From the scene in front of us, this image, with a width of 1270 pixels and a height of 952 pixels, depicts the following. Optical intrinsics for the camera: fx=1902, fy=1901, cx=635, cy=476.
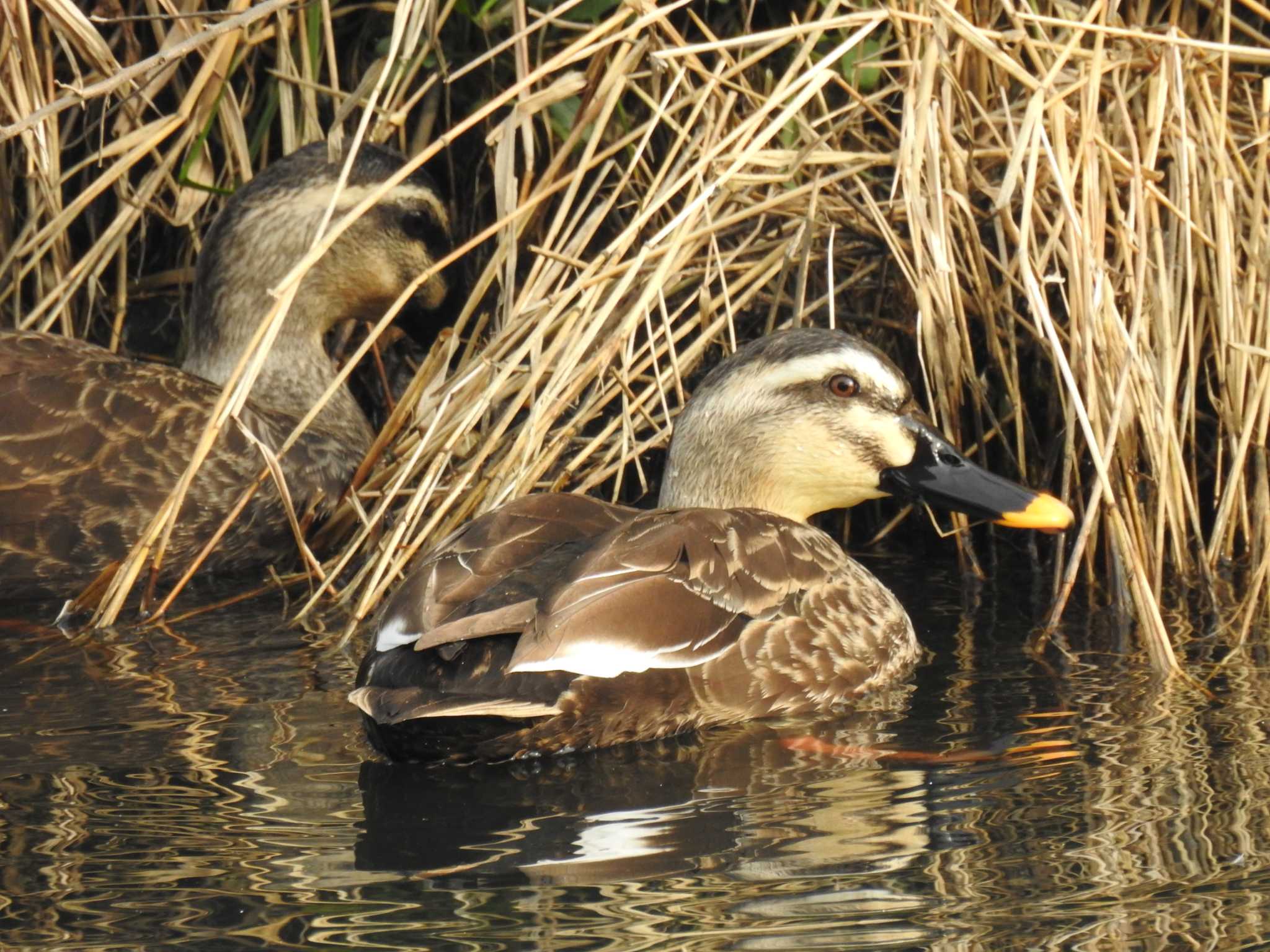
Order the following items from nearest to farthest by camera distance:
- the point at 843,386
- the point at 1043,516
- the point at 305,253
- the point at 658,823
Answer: the point at 658,823
the point at 1043,516
the point at 843,386
the point at 305,253

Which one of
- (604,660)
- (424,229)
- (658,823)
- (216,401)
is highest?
(424,229)

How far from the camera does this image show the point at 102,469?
214 inches

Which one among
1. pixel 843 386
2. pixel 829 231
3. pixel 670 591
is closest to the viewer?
pixel 670 591

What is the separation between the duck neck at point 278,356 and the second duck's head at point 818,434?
1704mm

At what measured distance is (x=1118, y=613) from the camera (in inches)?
189

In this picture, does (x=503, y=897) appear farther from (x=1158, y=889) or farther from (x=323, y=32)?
(x=323, y=32)

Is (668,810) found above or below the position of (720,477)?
below

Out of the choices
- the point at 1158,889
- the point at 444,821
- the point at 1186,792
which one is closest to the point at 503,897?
the point at 444,821

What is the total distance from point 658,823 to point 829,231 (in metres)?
2.45

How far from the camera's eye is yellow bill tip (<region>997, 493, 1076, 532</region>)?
4.59 meters

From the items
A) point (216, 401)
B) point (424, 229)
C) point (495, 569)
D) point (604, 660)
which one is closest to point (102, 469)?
point (216, 401)

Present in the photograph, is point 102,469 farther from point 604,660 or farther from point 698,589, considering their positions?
point 604,660

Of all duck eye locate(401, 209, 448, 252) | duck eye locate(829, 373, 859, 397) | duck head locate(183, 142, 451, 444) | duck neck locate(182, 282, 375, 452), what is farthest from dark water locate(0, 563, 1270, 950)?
duck eye locate(401, 209, 448, 252)

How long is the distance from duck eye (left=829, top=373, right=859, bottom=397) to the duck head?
1761 mm
